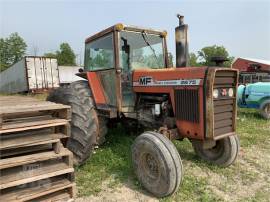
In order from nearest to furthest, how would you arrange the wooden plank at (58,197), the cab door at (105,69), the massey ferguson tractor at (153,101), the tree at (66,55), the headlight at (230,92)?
the wooden plank at (58,197), the massey ferguson tractor at (153,101), the headlight at (230,92), the cab door at (105,69), the tree at (66,55)

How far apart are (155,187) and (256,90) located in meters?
7.06

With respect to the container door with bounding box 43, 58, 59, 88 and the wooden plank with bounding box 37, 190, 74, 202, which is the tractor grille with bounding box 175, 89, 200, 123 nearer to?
the wooden plank with bounding box 37, 190, 74, 202

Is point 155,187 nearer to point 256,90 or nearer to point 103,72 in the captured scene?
point 103,72

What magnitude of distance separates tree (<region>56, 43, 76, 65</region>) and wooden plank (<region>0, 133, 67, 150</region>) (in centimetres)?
5132

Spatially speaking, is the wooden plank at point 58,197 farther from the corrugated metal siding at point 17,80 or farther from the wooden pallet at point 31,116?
the corrugated metal siding at point 17,80

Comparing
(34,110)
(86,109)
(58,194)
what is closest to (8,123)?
(34,110)

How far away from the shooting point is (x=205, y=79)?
3.36 meters

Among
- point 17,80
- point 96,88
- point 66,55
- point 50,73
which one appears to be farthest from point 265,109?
point 66,55

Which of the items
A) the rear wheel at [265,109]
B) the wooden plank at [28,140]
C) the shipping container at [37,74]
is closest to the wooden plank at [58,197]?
the wooden plank at [28,140]

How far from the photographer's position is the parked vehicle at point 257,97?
8.82 meters

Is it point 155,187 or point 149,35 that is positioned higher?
point 149,35

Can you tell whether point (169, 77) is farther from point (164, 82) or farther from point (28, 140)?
point (28, 140)

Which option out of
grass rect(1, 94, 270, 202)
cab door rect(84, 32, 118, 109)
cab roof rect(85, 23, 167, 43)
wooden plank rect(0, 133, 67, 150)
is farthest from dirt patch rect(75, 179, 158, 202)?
cab roof rect(85, 23, 167, 43)

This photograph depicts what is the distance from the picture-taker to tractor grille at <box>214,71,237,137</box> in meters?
3.52
